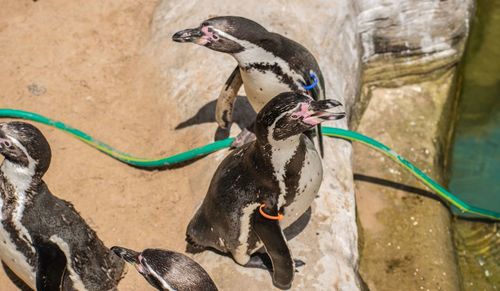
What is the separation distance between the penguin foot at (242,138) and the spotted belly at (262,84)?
1.12ft

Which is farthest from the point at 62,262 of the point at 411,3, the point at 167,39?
the point at 411,3

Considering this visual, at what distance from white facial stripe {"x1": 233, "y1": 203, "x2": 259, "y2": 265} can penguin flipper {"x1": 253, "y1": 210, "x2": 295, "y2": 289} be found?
4 centimetres

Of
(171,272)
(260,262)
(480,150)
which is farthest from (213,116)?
(480,150)

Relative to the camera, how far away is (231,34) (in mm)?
4066

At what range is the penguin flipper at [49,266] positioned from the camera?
347 cm

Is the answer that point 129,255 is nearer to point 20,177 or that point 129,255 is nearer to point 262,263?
point 20,177

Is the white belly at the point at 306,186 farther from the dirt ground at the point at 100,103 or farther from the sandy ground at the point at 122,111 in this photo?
the dirt ground at the point at 100,103

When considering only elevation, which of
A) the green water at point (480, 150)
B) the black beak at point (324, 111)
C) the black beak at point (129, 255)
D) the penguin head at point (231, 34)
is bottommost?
the green water at point (480, 150)

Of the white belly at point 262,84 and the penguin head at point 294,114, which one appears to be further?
the white belly at point 262,84

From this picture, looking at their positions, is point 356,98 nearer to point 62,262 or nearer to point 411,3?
point 411,3

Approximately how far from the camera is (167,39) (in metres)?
5.45

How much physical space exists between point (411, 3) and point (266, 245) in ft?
10.5

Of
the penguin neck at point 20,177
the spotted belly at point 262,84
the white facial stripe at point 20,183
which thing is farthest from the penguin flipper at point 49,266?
the spotted belly at point 262,84

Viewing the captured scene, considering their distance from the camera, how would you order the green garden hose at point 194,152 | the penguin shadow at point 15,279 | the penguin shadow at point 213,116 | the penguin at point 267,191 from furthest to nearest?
the penguin shadow at point 213,116
the green garden hose at point 194,152
the penguin shadow at point 15,279
the penguin at point 267,191
